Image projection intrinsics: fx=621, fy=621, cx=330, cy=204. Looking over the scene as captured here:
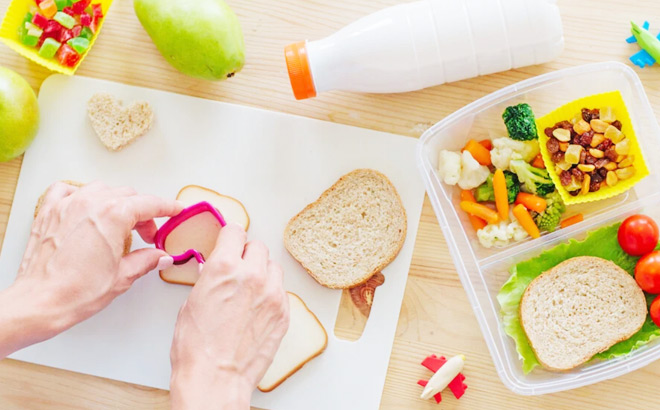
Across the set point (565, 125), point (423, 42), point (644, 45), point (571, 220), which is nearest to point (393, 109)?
point (423, 42)

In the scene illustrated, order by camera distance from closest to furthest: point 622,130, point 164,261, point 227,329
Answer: point 227,329 < point 164,261 < point 622,130

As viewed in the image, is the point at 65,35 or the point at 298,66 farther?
the point at 65,35

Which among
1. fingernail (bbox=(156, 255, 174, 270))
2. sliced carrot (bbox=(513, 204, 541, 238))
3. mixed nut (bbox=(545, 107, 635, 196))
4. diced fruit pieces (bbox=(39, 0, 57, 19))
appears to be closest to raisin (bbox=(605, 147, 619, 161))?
mixed nut (bbox=(545, 107, 635, 196))

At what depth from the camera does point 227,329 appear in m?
1.22

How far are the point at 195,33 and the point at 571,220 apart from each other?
98 cm

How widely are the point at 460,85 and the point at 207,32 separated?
617 mm

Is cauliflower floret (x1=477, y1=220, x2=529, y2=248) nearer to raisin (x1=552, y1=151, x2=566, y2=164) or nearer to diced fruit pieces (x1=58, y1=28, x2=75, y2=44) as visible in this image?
raisin (x1=552, y1=151, x2=566, y2=164)

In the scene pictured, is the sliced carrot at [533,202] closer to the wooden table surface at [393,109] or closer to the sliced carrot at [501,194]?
the sliced carrot at [501,194]

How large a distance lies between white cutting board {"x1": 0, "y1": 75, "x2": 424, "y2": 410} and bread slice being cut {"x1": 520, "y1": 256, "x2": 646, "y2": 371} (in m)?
0.32

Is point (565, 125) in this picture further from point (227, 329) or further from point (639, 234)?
point (227, 329)

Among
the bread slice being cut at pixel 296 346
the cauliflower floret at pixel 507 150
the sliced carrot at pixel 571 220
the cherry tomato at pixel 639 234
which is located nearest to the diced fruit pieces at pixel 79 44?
the bread slice being cut at pixel 296 346

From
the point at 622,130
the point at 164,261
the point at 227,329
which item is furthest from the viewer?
the point at 622,130

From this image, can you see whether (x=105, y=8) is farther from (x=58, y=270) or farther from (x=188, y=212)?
(x=58, y=270)

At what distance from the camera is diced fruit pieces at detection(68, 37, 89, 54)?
1.49 metres
